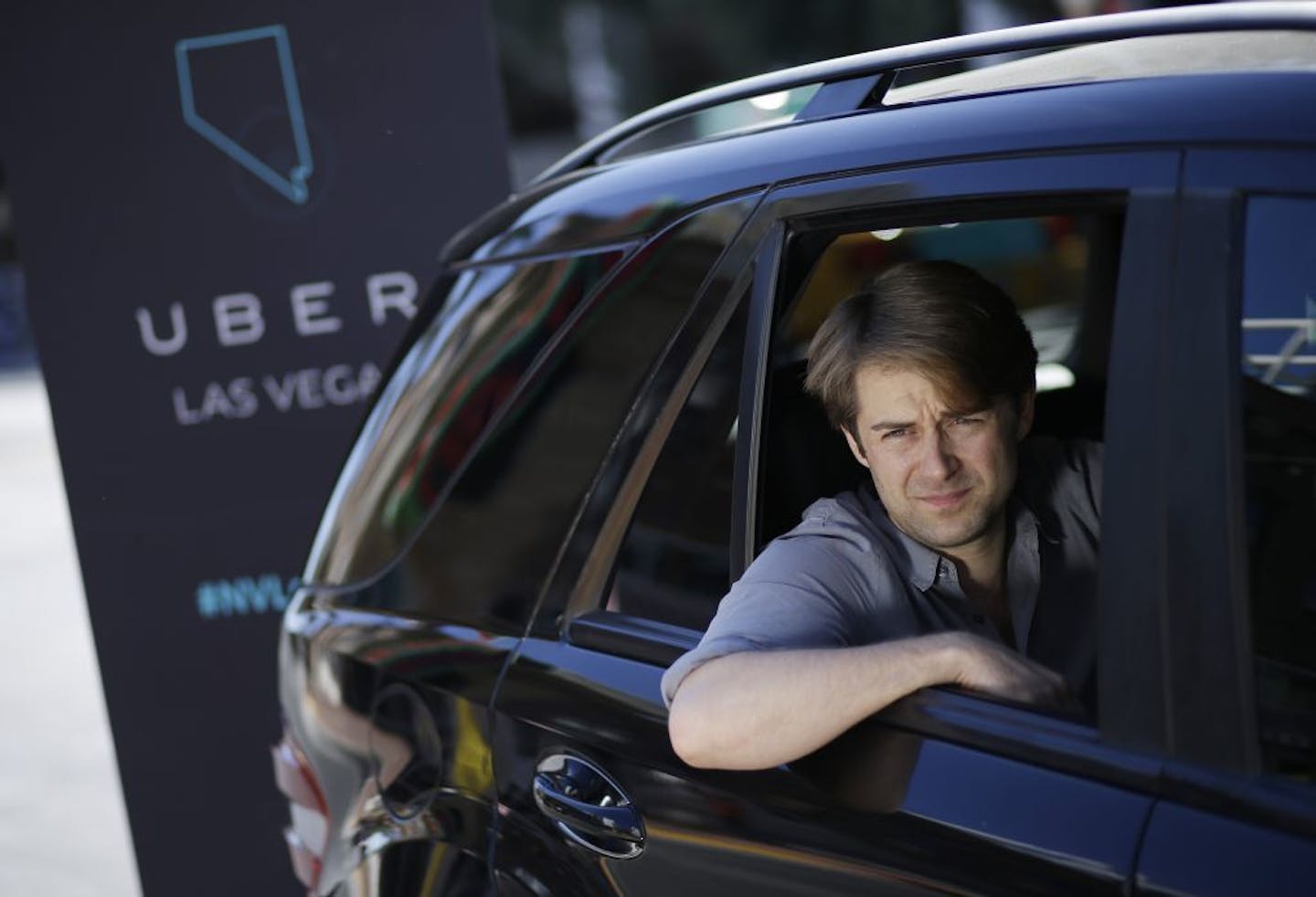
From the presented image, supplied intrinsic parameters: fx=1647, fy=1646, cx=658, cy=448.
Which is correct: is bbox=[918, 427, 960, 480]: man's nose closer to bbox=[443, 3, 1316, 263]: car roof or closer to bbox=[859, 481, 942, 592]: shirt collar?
bbox=[859, 481, 942, 592]: shirt collar

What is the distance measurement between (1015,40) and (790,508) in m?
0.68

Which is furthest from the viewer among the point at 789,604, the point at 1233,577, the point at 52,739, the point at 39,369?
→ the point at 52,739

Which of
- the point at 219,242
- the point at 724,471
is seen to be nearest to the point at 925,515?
the point at 724,471

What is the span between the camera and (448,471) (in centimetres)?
231

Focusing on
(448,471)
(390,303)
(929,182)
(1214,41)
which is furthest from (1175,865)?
(390,303)

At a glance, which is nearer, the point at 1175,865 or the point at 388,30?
the point at 1175,865

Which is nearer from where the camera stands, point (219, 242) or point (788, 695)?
point (788, 695)

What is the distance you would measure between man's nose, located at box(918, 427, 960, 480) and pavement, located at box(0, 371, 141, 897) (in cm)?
251

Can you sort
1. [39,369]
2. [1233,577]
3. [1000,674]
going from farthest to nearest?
[39,369]
[1000,674]
[1233,577]

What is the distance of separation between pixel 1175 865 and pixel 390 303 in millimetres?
2649

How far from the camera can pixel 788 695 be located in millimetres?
1750

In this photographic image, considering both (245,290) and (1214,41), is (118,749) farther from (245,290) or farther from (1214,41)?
(1214,41)

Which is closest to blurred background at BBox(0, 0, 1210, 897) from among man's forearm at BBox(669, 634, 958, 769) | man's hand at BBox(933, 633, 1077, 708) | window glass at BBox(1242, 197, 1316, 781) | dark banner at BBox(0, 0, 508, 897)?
dark banner at BBox(0, 0, 508, 897)

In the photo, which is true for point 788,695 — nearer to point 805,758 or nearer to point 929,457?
point 805,758
